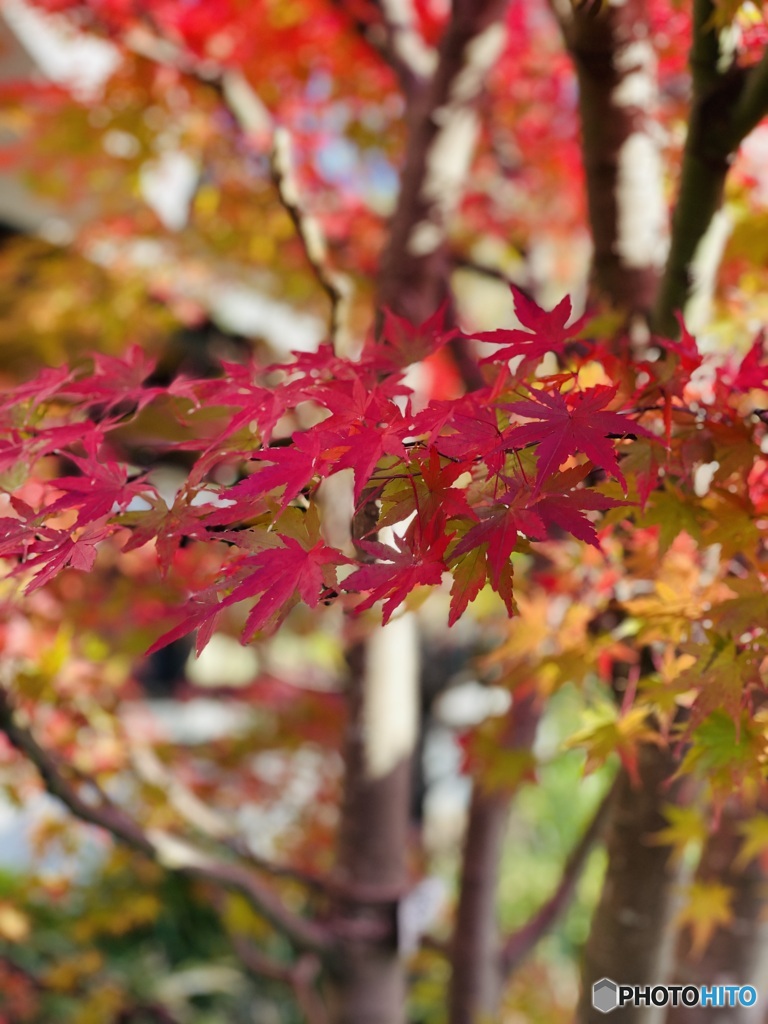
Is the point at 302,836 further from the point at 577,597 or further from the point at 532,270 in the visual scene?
the point at 577,597

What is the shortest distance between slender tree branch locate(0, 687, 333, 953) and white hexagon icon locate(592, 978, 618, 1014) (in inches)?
27.1

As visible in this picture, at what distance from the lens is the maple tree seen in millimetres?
703

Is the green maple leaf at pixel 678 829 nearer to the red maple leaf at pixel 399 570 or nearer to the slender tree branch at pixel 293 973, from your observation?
the red maple leaf at pixel 399 570

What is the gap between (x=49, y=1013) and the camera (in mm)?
2951

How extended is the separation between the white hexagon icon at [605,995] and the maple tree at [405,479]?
25mm

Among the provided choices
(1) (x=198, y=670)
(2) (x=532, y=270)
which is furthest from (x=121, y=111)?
Answer: (1) (x=198, y=670)

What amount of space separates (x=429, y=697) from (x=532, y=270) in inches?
77.3

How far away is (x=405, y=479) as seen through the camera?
696 millimetres

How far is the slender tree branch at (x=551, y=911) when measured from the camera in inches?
78.7

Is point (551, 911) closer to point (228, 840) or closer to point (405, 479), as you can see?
point (228, 840)

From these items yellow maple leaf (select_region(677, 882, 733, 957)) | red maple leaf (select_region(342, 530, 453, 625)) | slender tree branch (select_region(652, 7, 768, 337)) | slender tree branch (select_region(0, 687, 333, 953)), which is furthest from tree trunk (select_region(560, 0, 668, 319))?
slender tree branch (select_region(0, 687, 333, 953))

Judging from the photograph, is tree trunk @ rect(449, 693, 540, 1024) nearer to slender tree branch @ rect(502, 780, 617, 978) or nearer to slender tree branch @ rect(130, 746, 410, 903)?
slender tree branch @ rect(502, 780, 617, 978)

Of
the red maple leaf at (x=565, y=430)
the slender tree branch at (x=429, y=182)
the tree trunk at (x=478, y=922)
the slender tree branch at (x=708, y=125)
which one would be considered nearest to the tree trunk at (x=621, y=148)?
the slender tree branch at (x=708, y=125)

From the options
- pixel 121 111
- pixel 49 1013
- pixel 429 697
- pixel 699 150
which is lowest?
pixel 49 1013
